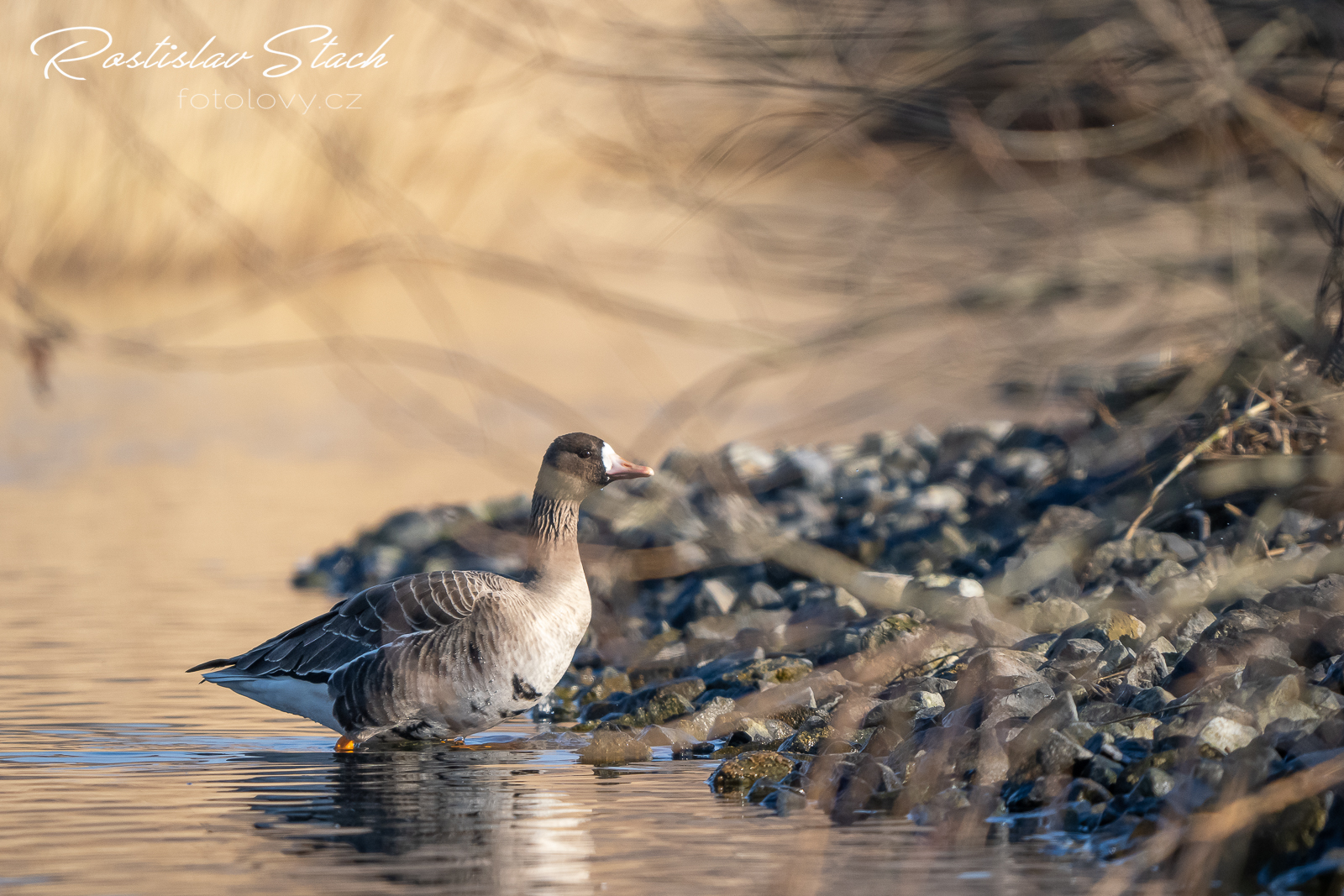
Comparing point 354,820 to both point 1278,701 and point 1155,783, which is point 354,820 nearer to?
point 1155,783

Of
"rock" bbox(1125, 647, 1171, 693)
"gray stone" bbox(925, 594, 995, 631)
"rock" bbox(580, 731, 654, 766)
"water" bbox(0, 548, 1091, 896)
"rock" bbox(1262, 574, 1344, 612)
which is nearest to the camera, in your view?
"water" bbox(0, 548, 1091, 896)

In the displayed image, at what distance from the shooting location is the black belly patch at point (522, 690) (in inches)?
271

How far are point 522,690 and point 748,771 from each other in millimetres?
1436

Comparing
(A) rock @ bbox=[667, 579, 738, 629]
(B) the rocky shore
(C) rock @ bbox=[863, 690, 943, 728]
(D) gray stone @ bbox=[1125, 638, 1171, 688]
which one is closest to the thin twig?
(B) the rocky shore

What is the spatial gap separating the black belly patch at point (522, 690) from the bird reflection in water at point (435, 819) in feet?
0.86

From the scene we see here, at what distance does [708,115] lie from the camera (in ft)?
17.4

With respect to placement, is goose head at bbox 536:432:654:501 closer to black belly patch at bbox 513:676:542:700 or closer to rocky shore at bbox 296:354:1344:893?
rocky shore at bbox 296:354:1344:893

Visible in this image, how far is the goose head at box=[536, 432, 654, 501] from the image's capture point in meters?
7.74

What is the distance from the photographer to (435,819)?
551cm

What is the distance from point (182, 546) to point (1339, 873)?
386 inches

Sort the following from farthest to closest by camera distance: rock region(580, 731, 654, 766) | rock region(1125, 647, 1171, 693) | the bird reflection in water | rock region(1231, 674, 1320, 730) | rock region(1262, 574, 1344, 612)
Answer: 1. rock region(580, 731, 654, 766)
2. rock region(1125, 647, 1171, 693)
3. rock region(1262, 574, 1344, 612)
4. rock region(1231, 674, 1320, 730)
5. the bird reflection in water

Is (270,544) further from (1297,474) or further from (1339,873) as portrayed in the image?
Answer: (1339,873)

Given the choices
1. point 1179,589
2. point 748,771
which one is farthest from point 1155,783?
point 1179,589

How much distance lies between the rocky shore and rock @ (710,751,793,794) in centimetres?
1
